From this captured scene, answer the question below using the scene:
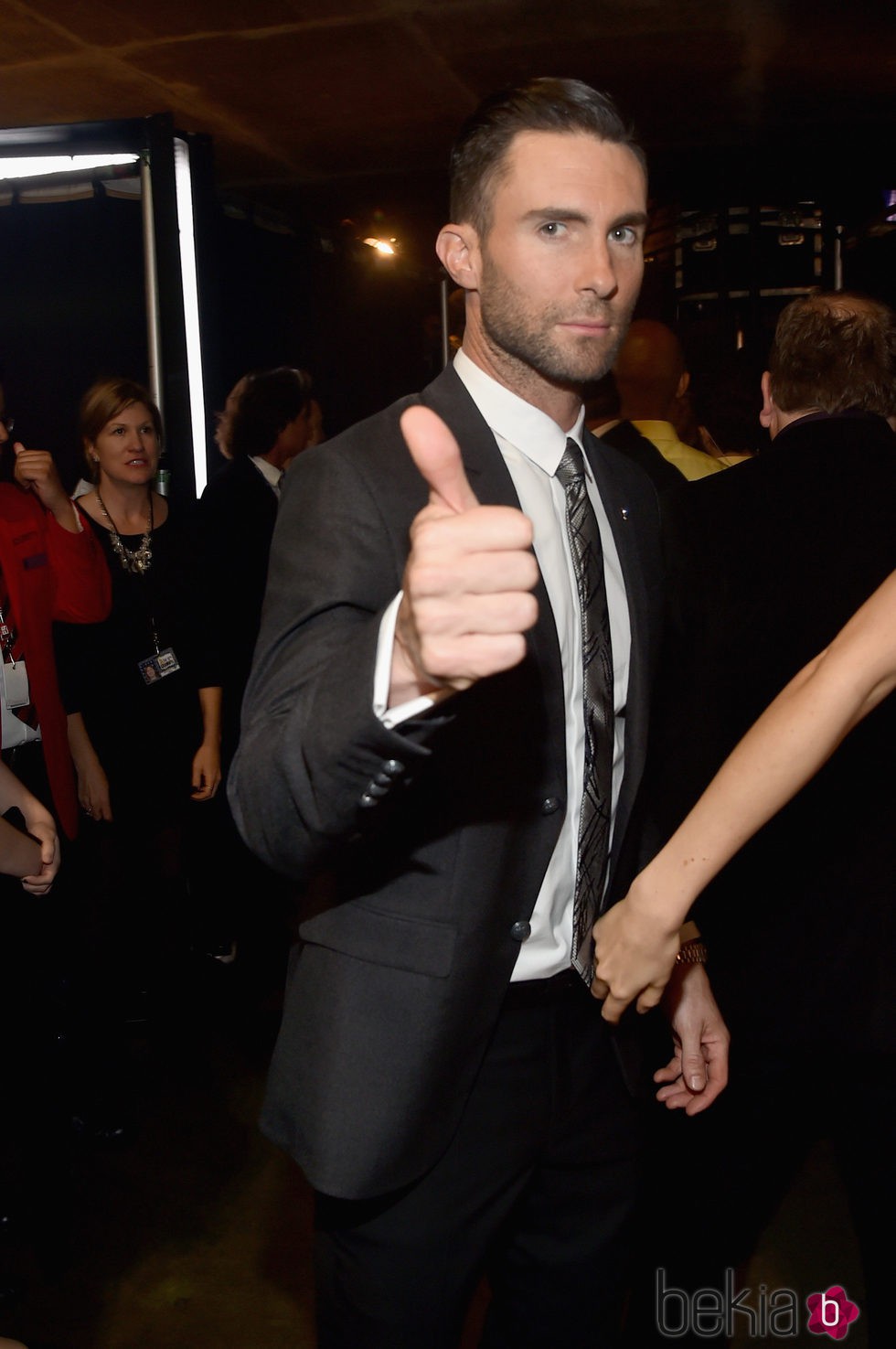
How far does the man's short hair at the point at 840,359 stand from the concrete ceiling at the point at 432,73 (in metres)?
2.85

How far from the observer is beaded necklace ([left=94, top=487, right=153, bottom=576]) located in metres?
3.33

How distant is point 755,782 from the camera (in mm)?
1252

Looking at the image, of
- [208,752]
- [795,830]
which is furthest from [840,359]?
[208,752]

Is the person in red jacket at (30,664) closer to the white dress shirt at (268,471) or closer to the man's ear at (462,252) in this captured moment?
the white dress shirt at (268,471)

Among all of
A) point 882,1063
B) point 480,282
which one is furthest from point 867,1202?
point 480,282

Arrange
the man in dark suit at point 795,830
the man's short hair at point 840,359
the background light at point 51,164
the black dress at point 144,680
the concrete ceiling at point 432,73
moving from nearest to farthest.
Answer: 1. the man in dark suit at point 795,830
2. the man's short hair at point 840,359
3. the black dress at point 144,680
4. the background light at point 51,164
5. the concrete ceiling at point 432,73

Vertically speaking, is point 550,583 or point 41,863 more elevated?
point 550,583

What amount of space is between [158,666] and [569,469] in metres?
2.13

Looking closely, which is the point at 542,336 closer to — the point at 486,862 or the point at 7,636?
the point at 486,862

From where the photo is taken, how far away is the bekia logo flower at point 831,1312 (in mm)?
2326

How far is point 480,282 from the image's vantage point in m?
1.36

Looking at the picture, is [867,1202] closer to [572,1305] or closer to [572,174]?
[572,1305]

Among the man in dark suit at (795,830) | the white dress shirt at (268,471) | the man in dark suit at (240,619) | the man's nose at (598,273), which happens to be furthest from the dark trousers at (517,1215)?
the white dress shirt at (268,471)

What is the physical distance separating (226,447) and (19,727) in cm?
174
